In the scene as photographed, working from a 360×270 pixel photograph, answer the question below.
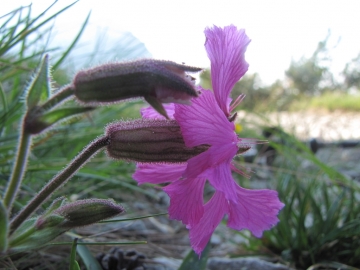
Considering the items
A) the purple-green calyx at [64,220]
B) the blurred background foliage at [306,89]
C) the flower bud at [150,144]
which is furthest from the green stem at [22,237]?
the blurred background foliage at [306,89]

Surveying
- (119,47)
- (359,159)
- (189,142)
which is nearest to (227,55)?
(189,142)

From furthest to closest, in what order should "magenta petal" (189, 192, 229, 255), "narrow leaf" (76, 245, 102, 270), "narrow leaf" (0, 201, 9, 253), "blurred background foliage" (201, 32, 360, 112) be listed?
1. "blurred background foliage" (201, 32, 360, 112)
2. "narrow leaf" (76, 245, 102, 270)
3. "magenta petal" (189, 192, 229, 255)
4. "narrow leaf" (0, 201, 9, 253)

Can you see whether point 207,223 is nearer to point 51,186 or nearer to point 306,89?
point 51,186

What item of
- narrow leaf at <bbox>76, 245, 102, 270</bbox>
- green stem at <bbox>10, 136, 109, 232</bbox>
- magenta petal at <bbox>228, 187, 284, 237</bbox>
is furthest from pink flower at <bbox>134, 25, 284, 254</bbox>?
narrow leaf at <bbox>76, 245, 102, 270</bbox>

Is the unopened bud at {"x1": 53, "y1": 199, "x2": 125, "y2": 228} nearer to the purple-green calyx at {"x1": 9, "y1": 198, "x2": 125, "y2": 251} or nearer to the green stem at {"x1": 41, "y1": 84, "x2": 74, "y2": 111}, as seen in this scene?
the purple-green calyx at {"x1": 9, "y1": 198, "x2": 125, "y2": 251}

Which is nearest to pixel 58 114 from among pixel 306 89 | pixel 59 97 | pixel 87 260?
pixel 59 97

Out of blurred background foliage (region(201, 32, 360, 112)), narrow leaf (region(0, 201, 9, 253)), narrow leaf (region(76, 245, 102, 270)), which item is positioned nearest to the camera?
narrow leaf (region(0, 201, 9, 253))

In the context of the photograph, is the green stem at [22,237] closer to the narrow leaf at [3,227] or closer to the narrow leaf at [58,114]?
the narrow leaf at [3,227]
